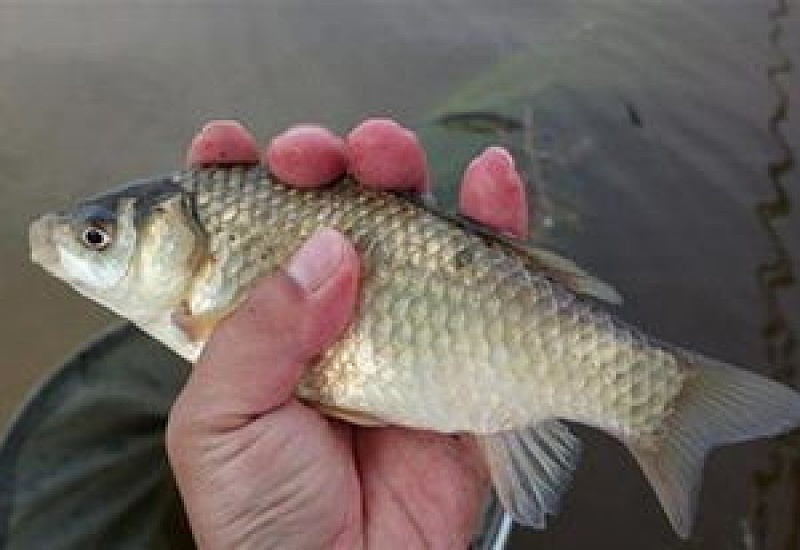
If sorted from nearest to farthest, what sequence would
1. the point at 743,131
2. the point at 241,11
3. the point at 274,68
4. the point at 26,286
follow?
the point at 26,286 → the point at 743,131 → the point at 274,68 → the point at 241,11

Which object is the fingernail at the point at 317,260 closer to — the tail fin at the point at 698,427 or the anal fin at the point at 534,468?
the anal fin at the point at 534,468

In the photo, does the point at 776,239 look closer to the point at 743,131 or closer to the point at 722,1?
the point at 743,131

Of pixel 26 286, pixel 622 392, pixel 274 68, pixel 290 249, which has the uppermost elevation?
pixel 290 249

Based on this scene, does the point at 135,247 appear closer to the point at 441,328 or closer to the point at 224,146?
the point at 224,146

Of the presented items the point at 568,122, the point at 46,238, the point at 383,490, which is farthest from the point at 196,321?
the point at 568,122

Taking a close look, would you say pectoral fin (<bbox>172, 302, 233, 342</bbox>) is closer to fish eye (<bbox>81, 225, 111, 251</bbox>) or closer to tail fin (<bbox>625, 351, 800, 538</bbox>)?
fish eye (<bbox>81, 225, 111, 251</bbox>)

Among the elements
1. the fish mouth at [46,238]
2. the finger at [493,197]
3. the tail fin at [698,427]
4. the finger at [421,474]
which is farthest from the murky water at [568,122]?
the fish mouth at [46,238]

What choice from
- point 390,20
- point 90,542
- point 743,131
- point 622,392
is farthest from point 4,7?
point 622,392
